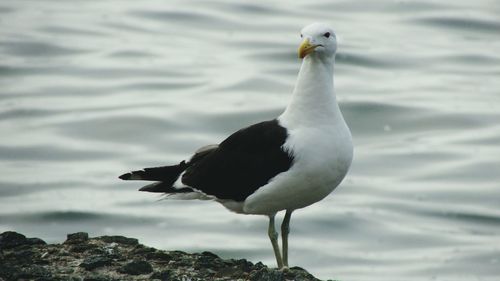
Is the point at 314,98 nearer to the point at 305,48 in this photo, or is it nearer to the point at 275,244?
the point at 305,48

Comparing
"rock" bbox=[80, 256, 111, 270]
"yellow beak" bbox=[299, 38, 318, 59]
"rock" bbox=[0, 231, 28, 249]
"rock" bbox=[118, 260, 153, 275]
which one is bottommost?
"rock" bbox=[118, 260, 153, 275]

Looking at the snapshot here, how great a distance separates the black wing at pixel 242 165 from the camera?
8.75 m

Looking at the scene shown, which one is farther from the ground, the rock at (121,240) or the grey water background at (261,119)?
the grey water background at (261,119)

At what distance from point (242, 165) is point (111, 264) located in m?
1.59

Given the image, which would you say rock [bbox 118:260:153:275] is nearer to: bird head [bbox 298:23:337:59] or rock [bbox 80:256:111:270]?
rock [bbox 80:256:111:270]

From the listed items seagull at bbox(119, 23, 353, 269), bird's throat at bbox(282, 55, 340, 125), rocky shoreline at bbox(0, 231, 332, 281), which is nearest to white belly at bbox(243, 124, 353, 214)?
seagull at bbox(119, 23, 353, 269)

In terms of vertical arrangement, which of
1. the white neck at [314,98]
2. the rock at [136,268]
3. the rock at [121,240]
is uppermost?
the white neck at [314,98]

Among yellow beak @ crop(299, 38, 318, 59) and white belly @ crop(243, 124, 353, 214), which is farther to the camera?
yellow beak @ crop(299, 38, 318, 59)

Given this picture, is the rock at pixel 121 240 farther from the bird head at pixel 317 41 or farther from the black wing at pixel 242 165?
the bird head at pixel 317 41

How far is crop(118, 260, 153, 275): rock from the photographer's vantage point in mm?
7676

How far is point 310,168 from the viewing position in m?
8.37

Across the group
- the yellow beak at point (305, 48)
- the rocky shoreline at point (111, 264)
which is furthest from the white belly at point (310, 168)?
the rocky shoreline at point (111, 264)

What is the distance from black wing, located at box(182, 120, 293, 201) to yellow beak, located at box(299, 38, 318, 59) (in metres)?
0.56

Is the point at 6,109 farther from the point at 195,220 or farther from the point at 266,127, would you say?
the point at 266,127
